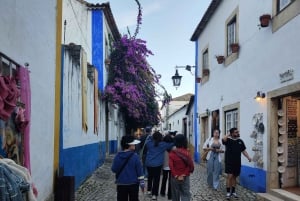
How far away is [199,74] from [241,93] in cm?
827

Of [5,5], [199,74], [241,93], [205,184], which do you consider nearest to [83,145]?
[205,184]

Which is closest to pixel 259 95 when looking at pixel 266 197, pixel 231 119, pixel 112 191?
pixel 266 197

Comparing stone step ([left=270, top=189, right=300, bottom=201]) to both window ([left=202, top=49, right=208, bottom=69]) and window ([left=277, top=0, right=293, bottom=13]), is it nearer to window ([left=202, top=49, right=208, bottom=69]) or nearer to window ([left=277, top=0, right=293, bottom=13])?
window ([left=277, top=0, right=293, bottom=13])

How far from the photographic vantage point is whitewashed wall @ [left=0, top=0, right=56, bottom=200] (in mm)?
5680

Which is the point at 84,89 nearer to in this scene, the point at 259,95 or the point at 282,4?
the point at 259,95

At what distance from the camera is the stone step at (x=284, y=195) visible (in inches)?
342

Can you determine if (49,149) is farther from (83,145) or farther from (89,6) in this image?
(89,6)

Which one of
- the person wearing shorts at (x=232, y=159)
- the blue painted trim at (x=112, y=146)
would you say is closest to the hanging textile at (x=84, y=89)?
the person wearing shorts at (x=232, y=159)

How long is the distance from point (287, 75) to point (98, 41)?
37.6 ft

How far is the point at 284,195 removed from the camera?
9102 mm

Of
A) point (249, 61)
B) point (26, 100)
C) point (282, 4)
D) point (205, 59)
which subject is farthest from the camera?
point (205, 59)

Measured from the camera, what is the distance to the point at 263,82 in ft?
35.4

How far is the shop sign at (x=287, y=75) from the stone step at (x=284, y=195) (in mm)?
2414

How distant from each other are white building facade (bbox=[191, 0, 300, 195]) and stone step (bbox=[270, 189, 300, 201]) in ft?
0.92
